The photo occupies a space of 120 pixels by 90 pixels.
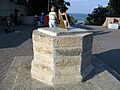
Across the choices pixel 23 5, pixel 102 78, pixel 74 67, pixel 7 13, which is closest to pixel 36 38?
pixel 74 67

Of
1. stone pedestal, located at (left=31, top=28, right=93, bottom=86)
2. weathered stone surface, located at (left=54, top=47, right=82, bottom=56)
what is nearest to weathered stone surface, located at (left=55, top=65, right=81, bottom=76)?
stone pedestal, located at (left=31, top=28, right=93, bottom=86)

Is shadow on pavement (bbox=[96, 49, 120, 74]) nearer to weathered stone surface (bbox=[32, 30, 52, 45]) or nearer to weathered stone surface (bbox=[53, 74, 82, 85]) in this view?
weathered stone surface (bbox=[53, 74, 82, 85])

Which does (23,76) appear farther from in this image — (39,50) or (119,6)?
(119,6)

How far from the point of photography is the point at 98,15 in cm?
4294

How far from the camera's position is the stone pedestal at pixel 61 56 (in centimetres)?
534

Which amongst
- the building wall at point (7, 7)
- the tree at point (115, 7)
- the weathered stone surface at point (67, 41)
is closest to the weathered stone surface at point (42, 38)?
the weathered stone surface at point (67, 41)

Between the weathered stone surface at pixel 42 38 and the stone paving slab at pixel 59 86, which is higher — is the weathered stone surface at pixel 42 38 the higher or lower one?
the higher one

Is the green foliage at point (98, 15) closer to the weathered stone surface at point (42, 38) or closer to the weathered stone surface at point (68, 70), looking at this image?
the weathered stone surface at point (42, 38)

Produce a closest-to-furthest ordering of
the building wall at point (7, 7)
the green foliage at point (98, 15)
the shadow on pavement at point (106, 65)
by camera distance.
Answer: the shadow on pavement at point (106, 65), the building wall at point (7, 7), the green foliage at point (98, 15)

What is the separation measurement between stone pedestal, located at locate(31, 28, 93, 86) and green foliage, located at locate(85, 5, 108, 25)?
1447 inches

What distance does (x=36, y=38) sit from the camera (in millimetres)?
5777

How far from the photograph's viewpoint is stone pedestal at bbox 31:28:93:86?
17.5 ft

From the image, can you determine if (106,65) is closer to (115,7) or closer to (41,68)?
(41,68)

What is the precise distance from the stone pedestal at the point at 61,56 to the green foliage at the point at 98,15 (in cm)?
3676
